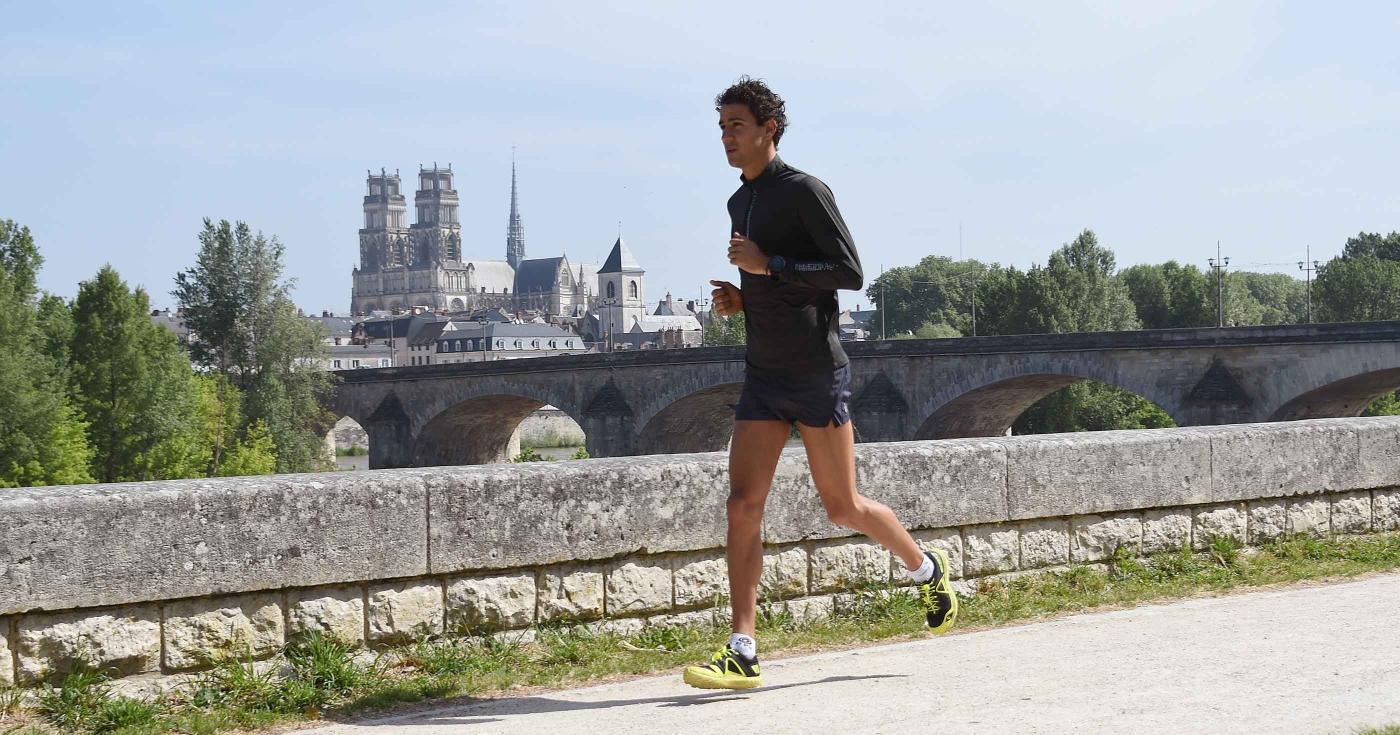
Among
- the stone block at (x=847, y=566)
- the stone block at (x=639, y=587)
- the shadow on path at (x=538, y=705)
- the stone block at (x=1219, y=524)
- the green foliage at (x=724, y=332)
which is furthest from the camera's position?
the green foliage at (x=724, y=332)

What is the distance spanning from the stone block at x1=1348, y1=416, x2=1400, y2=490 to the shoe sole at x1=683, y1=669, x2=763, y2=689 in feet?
12.8

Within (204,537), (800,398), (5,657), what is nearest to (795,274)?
(800,398)

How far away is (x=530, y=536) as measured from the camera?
15.5ft

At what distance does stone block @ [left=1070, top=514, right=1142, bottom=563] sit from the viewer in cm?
591

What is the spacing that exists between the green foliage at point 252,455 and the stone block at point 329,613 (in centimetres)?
4256

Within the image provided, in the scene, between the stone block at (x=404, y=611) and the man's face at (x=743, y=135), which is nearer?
the man's face at (x=743, y=135)

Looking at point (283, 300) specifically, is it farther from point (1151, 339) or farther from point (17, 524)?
point (17, 524)

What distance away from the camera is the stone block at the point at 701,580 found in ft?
16.5

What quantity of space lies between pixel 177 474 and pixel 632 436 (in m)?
15.7

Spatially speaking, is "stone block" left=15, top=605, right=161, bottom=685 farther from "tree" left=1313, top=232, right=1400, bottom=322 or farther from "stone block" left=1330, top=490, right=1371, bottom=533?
"tree" left=1313, top=232, right=1400, bottom=322

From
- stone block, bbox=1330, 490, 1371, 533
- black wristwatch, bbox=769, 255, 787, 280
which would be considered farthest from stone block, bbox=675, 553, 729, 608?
stone block, bbox=1330, 490, 1371, 533

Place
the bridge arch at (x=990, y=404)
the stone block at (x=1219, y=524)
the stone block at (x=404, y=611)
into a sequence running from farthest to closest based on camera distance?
the bridge arch at (x=990, y=404) → the stone block at (x=1219, y=524) → the stone block at (x=404, y=611)

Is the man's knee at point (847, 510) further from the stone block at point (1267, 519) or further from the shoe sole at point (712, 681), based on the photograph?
the stone block at point (1267, 519)

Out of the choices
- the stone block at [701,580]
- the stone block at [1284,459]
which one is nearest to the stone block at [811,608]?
the stone block at [701,580]
